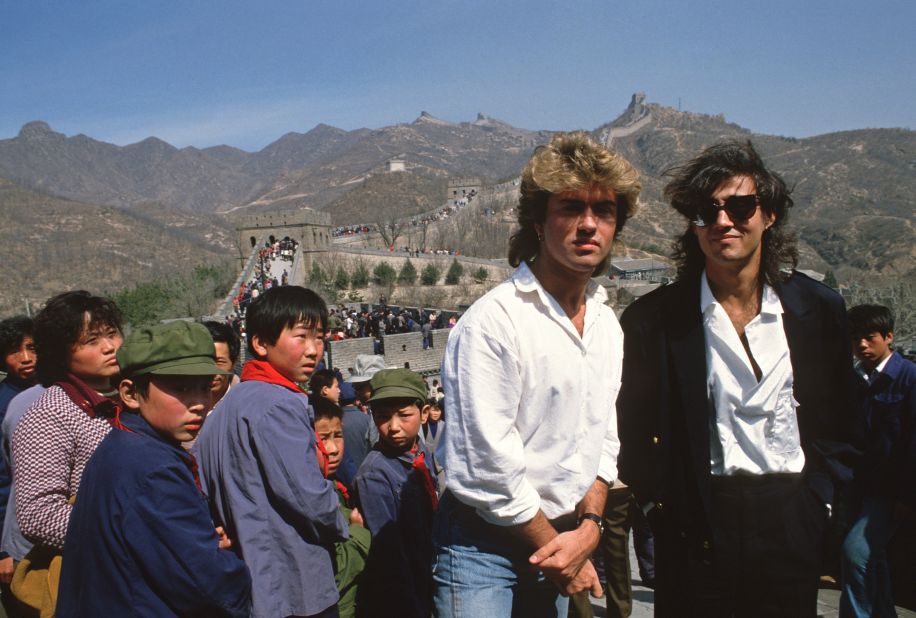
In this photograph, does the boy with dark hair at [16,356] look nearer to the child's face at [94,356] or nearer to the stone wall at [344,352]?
the child's face at [94,356]

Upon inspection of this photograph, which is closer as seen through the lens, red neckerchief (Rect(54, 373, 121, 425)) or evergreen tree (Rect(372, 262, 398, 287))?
red neckerchief (Rect(54, 373, 121, 425))

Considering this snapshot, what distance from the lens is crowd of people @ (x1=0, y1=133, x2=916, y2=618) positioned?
1.87 meters

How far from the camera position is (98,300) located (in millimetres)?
2719

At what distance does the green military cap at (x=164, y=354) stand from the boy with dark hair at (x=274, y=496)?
0.98ft

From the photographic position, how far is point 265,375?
247cm

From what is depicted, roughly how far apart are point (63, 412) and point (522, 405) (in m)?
1.70

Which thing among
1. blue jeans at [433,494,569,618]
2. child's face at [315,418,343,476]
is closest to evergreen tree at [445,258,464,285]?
child's face at [315,418,343,476]

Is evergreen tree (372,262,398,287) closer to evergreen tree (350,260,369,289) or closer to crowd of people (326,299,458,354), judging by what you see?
evergreen tree (350,260,369,289)

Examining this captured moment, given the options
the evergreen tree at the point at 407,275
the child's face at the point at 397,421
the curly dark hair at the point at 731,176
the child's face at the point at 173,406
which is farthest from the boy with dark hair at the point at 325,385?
the evergreen tree at the point at 407,275

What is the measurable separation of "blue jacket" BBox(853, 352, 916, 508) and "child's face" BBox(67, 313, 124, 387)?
120 inches

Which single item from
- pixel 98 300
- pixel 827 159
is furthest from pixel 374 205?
pixel 98 300

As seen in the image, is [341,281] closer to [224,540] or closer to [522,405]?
[224,540]

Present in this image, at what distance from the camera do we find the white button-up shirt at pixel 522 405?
6.09 feet

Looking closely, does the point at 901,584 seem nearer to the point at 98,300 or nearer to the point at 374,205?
the point at 98,300
